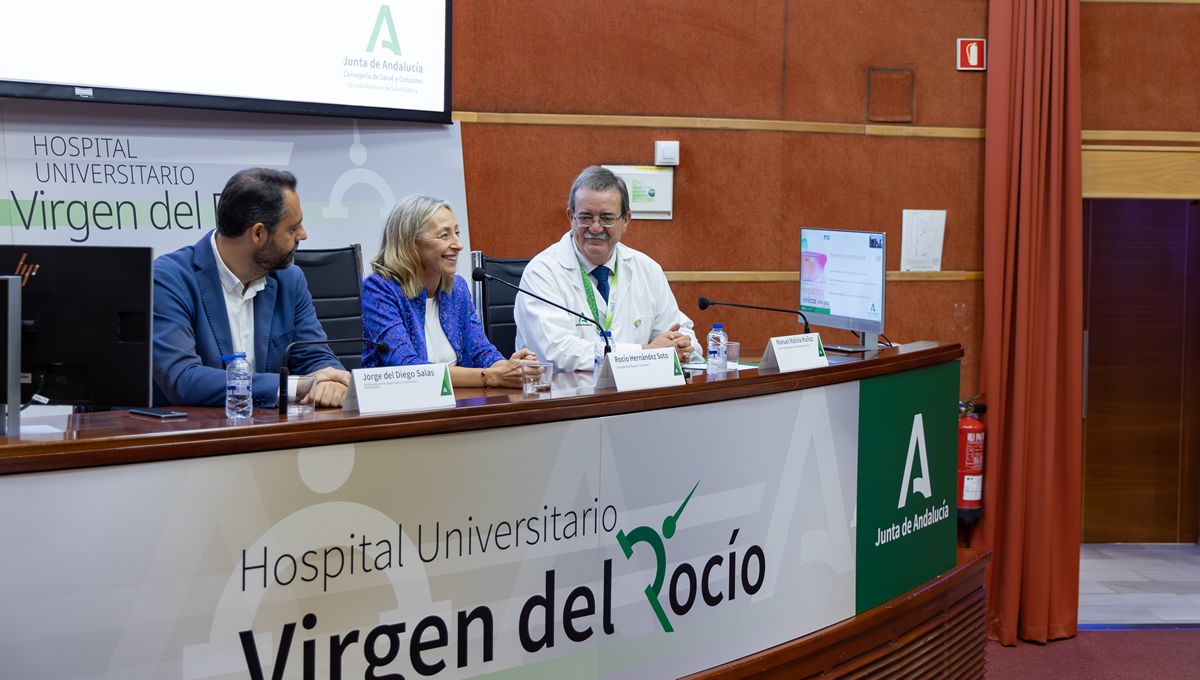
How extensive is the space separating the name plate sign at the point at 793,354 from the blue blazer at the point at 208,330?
1091 mm

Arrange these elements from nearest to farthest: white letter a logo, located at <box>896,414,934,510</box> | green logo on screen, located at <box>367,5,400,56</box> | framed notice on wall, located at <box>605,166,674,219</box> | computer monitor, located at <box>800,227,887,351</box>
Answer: white letter a logo, located at <box>896,414,934,510</box> < computer monitor, located at <box>800,227,887,351</box> < green logo on screen, located at <box>367,5,400,56</box> < framed notice on wall, located at <box>605,166,674,219</box>

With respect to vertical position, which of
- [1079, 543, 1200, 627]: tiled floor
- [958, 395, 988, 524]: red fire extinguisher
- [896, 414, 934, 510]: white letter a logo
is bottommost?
[1079, 543, 1200, 627]: tiled floor

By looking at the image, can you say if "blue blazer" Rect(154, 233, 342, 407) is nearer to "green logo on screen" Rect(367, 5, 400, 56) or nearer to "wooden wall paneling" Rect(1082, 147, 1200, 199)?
"green logo on screen" Rect(367, 5, 400, 56)

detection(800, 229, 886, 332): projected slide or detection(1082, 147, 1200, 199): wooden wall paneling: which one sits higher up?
detection(1082, 147, 1200, 199): wooden wall paneling

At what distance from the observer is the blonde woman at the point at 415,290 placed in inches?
113

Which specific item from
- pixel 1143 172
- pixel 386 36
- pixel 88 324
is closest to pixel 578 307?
pixel 386 36

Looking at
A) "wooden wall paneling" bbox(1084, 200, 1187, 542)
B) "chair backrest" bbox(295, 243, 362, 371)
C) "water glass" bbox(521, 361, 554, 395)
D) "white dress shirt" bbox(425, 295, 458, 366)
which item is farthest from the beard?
"wooden wall paneling" bbox(1084, 200, 1187, 542)

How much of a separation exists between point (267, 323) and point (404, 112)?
1.68m

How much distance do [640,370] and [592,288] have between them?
1134 mm

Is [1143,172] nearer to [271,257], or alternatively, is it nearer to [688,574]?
[688,574]

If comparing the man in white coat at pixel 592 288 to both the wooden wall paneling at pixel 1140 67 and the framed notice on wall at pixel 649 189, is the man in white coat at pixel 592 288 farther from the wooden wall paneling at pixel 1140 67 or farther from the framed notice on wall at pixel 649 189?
the wooden wall paneling at pixel 1140 67

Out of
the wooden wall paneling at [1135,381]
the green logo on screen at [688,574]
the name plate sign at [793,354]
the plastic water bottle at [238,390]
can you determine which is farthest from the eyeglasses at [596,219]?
the wooden wall paneling at [1135,381]

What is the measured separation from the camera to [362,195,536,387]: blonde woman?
113 inches

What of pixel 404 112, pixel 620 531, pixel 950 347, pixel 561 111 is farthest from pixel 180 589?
pixel 561 111
